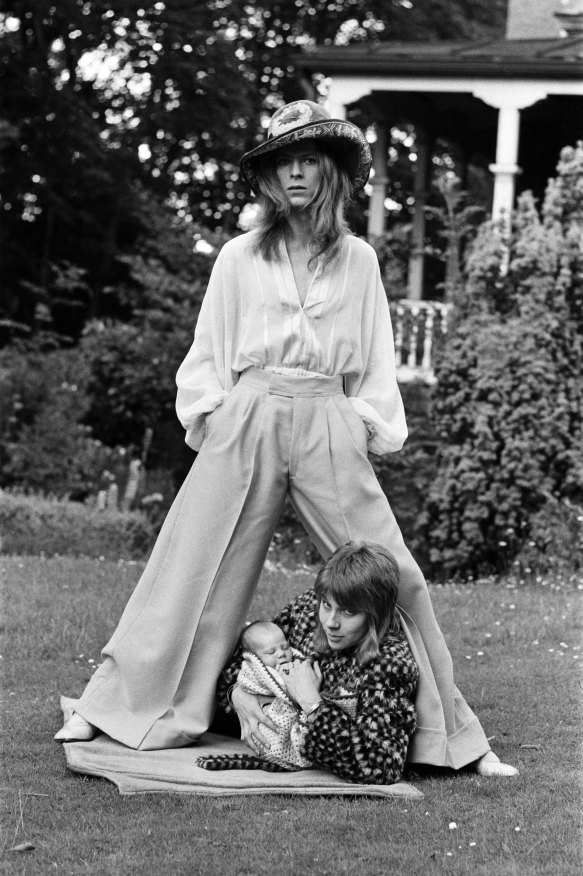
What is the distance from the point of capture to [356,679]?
13.4ft

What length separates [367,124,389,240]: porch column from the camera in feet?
48.1

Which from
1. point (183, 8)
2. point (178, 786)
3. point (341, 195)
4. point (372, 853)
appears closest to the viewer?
point (372, 853)

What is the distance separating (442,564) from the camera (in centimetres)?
883

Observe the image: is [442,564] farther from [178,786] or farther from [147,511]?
[178,786]

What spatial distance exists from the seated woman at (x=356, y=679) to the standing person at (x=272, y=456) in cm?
16

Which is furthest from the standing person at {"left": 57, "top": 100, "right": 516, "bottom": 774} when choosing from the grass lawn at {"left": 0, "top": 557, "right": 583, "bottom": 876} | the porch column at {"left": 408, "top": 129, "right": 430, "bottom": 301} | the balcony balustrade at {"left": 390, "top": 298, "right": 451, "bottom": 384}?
the porch column at {"left": 408, "top": 129, "right": 430, "bottom": 301}

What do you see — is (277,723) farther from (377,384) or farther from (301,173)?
(301,173)

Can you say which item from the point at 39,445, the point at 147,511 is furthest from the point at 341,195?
the point at 39,445

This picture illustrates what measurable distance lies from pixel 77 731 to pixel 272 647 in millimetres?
730

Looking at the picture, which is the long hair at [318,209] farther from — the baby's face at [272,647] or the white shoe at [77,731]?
the white shoe at [77,731]

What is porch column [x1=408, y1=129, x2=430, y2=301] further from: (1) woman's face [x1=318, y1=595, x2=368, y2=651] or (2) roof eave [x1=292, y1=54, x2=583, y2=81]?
(1) woman's face [x1=318, y1=595, x2=368, y2=651]

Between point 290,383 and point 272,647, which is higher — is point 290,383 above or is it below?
above

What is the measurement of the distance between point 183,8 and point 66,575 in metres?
12.4

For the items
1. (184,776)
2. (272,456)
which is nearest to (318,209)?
(272,456)
